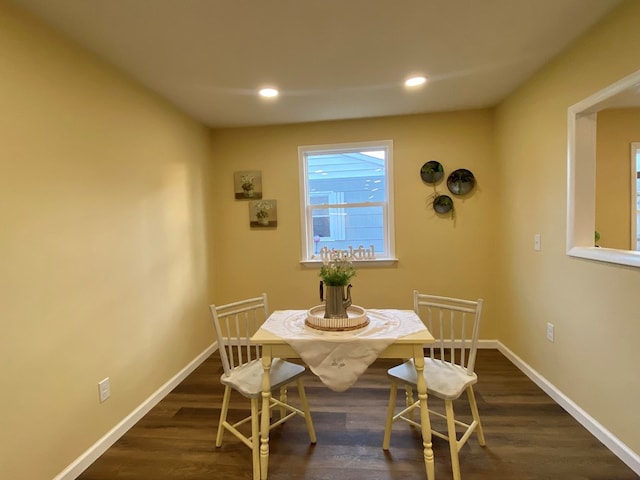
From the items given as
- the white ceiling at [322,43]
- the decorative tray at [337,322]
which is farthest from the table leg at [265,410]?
the white ceiling at [322,43]

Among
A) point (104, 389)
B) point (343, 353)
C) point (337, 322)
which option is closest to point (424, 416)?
point (343, 353)

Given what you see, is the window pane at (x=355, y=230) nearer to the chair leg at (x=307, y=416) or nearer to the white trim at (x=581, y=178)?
the white trim at (x=581, y=178)

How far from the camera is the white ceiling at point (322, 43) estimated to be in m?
1.60

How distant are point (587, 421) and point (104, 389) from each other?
2.93 m

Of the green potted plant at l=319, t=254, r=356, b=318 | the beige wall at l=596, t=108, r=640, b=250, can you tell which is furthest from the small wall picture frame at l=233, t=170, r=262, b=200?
the beige wall at l=596, t=108, r=640, b=250

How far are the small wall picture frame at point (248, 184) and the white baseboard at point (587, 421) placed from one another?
290cm

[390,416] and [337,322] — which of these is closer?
[337,322]

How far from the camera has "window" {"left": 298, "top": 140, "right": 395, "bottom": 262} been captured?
335 cm

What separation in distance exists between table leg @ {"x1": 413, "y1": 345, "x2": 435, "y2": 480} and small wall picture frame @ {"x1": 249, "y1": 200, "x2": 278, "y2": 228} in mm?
2189

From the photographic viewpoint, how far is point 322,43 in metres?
1.91

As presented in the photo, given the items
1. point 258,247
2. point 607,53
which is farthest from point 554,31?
point 258,247

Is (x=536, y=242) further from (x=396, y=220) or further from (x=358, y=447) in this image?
(x=358, y=447)

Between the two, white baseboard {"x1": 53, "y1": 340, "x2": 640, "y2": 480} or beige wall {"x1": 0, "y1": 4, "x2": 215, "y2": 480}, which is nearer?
beige wall {"x1": 0, "y1": 4, "x2": 215, "y2": 480}

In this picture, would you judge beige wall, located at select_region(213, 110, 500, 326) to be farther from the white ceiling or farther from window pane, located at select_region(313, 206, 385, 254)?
the white ceiling
